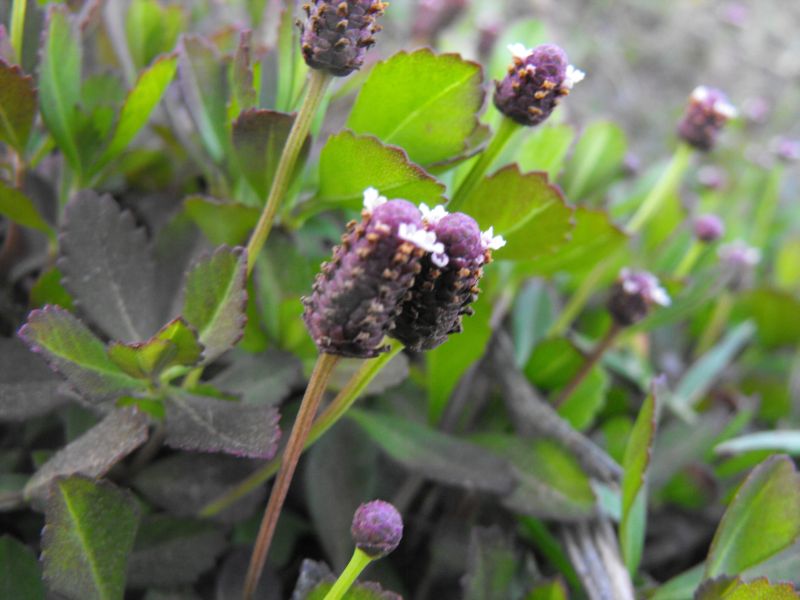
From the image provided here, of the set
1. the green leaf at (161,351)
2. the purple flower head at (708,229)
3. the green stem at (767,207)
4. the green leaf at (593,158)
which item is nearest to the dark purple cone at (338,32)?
the green leaf at (161,351)

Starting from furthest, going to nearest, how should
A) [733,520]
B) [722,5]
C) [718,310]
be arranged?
[722,5], [718,310], [733,520]

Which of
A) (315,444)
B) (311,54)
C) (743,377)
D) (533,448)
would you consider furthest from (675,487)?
(311,54)

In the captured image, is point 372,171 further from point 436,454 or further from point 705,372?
point 705,372

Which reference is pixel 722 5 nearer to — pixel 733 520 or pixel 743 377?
pixel 743 377

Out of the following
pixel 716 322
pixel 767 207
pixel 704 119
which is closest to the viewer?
pixel 704 119

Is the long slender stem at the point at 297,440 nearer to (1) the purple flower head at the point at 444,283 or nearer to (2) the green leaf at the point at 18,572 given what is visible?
(1) the purple flower head at the point at 444,283

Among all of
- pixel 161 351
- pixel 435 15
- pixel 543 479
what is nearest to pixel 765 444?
pixel 543 479

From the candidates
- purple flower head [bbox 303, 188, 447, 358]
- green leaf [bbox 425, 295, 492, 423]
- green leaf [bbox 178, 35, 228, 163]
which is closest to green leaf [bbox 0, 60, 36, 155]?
green leaf [bbox 178, 35, 228, 163]
